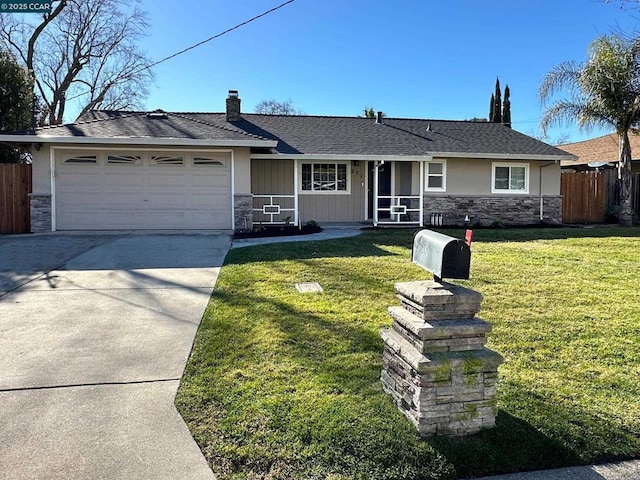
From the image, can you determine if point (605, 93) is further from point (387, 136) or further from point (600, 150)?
point (600, 150)

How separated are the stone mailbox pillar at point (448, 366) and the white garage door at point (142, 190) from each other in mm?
10656

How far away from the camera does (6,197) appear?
1221 centimetres

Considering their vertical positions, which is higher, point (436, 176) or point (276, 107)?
point (276, 107)

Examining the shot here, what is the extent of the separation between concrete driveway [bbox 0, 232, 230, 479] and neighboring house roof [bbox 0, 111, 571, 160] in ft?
17.3

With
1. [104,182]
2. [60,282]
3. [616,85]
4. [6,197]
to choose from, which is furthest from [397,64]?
[60,282]

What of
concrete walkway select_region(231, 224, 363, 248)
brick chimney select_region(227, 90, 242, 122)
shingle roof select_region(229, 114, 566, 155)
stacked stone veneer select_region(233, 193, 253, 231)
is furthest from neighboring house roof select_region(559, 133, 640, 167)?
stacked stone veneer select_region(233, 193, 253, 231)

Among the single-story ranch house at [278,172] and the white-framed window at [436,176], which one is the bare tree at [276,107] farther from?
the white-framed window at [436,176]

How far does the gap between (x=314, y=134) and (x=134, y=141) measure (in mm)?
6445

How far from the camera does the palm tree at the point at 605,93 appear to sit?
14.4 m

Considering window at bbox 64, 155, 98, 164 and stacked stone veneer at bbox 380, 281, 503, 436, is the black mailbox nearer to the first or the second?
stacked stone veneer at bbox 380, 281, 503, 436

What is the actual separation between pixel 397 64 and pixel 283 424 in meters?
21.7

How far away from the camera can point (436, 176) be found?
51.2 feet

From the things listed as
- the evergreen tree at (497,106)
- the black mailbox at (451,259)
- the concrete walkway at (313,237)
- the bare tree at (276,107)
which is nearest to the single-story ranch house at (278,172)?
the concrete walkway at (313,237)

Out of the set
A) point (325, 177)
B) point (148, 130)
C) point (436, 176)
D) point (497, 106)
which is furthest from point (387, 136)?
point (497, 106)
